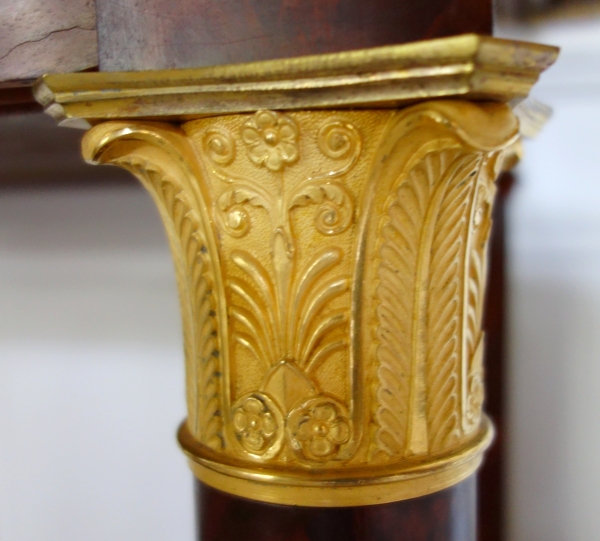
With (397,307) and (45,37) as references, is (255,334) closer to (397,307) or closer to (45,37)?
(397,307)

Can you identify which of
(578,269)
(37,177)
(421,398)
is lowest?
(421,398)

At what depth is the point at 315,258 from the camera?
1.51ft

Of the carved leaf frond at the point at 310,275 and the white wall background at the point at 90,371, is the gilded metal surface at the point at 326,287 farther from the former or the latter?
the white wall background at the point at 90,371

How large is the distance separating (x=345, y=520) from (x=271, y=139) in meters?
0.28

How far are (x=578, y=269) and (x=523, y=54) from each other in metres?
0.51

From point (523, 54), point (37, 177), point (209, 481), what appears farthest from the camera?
point (37, 177)

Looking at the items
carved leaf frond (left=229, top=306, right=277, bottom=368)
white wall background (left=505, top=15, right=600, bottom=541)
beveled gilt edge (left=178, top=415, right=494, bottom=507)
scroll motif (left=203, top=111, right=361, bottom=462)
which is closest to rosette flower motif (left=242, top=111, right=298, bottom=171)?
scroll motif (left=203, top=111, right=361, bottom=462)

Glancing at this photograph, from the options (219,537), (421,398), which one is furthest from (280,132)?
(219,537)

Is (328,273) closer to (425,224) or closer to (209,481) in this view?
(425,224)

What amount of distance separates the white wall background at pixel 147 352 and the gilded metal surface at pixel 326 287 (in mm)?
380

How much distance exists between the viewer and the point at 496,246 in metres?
0.87

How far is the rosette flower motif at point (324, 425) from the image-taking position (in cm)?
47

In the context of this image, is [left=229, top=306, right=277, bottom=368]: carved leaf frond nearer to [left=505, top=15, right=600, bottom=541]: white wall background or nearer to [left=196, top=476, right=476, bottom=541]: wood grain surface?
[left=196, top=476, right=476, bottom=541]: wood grain surface

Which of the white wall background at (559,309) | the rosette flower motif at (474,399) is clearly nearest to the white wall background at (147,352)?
the white wall background at (559,309)
